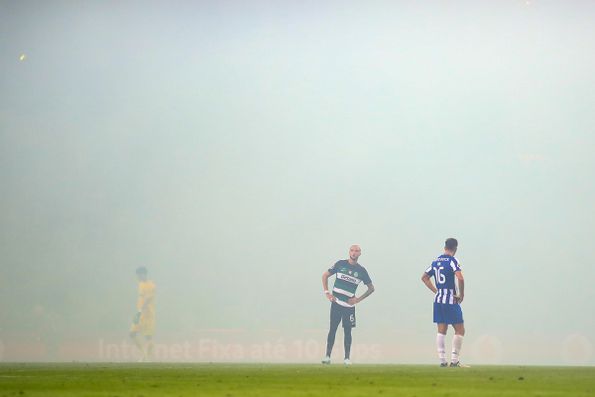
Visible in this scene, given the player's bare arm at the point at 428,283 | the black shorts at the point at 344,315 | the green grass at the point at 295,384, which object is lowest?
the green grass at the point at 295,384

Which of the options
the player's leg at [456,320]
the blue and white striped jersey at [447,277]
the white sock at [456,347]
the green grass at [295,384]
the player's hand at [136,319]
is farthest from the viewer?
the player's hand at [136,319]

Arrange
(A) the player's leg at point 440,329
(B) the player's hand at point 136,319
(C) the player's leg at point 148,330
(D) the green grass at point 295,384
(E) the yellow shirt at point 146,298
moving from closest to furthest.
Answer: (D) the green grass at point 295,384 → (A) the player's leg at point 440,329 → (C) the player's leg at point 148,330 → (B) the player's hand at point 136,319 → (E) the yellow shirt at point 146,298

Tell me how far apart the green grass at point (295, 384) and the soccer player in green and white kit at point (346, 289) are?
6.13 m

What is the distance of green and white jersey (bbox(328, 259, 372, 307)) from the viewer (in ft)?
69.2

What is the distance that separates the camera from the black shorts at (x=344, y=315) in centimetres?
2100

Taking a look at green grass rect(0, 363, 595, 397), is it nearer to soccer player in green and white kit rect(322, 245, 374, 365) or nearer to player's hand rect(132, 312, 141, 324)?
soccer player in green and white kit rect(322, 245, 374, 365)

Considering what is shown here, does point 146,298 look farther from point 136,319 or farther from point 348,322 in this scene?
point 348,322

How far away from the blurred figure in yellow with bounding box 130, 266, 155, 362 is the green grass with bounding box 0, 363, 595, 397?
914cm

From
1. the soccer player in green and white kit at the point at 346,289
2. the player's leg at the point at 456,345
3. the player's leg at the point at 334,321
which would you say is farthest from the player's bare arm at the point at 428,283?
the player's leg at the point at 334,321

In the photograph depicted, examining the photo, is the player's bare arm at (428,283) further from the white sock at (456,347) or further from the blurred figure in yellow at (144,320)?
the blurred figure in yellow at (144,320)

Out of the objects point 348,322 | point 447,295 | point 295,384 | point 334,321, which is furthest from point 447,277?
point 295,384

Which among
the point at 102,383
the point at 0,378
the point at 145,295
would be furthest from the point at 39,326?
the point at 102,383

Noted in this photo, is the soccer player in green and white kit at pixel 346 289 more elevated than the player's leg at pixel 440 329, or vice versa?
the soccer player in green and white kit at pixel 346 289

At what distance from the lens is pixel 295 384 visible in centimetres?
1184
